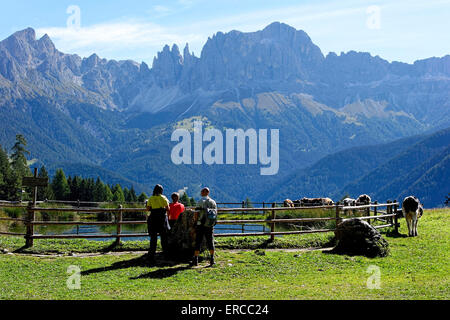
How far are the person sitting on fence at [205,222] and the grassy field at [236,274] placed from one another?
0.65 m

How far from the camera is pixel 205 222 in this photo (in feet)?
57.8

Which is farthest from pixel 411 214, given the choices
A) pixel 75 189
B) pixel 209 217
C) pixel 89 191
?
pixel 75 189

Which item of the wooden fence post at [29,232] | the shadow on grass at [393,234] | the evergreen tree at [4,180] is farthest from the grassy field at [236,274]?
the evergreen tree at [4,180]

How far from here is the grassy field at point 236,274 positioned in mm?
13875

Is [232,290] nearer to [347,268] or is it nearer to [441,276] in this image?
[347,268]

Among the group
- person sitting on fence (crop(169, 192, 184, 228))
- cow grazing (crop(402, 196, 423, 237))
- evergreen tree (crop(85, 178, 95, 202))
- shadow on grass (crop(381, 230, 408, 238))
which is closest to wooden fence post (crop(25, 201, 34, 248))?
person sitting on fence (crop(169, 192, 184, 228))

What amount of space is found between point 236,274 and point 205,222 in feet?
7.02

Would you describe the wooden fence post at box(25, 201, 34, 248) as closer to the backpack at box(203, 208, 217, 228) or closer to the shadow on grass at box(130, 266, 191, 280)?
the shadow on grass at box(130, 266, 191, 280)

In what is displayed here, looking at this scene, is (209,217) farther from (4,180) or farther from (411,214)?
(4,180)
